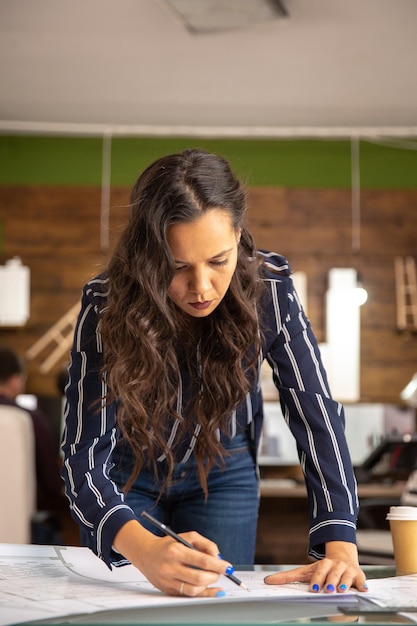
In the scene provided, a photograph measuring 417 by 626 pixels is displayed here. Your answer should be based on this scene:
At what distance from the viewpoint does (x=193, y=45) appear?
15.9 feet

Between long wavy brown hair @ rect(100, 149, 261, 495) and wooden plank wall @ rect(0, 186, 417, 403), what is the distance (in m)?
4.48

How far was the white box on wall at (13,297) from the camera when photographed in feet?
19.8

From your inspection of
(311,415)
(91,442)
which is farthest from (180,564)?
(311,415)

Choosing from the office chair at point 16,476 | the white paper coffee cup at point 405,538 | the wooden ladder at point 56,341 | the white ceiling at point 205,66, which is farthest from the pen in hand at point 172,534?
the wooden ladder at point 56,341

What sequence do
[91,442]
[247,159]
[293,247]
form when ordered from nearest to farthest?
[91,442], [293,247], [247,159]

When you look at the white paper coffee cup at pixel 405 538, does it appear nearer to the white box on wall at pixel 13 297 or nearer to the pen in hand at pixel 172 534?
the pen in hand at pixel 172 534

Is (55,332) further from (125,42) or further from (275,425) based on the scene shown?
(125,42)

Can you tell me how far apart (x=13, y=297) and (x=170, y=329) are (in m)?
4.61

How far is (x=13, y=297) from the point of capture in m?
6.04

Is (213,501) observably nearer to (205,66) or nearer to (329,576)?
(329,576)

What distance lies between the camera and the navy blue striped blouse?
1.41 m

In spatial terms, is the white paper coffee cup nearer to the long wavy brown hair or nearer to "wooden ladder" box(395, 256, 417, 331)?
the long wavy brown hair

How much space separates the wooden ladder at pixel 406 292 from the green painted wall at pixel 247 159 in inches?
22.7

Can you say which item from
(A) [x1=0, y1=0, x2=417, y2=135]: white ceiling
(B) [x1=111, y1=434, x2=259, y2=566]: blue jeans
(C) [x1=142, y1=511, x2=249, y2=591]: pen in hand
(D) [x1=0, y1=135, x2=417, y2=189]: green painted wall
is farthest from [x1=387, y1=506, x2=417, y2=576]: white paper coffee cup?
(D) [x1=0, y1=135, x2=417, y2=189]: green painted wall
